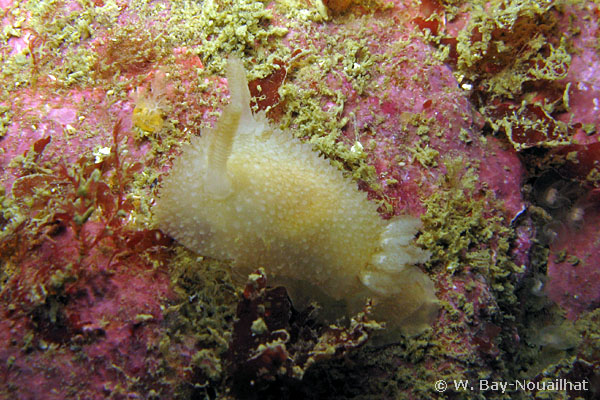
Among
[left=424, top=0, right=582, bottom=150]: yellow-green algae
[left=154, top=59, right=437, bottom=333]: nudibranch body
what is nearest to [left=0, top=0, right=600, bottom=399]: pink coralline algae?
[left=424, top=0, right=582, bottom=150]: yellow-green algae

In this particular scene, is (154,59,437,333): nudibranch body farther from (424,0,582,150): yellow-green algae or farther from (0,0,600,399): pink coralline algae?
(424,0,582,150): yellow-green algae

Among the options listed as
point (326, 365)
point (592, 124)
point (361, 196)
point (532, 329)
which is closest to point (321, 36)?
point (361, 196)

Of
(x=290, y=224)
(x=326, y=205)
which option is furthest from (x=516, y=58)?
(x=290, y=224)

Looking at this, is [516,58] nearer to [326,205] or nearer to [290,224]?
[326,205]

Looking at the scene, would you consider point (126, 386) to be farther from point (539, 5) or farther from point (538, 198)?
point (539, 5)

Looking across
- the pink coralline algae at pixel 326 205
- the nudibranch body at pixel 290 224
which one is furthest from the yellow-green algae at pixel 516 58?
the nudibranch body at pixel 290 224

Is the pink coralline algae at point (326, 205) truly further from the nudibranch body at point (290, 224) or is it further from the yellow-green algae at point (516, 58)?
the nudibranch body at point (290, 224)
